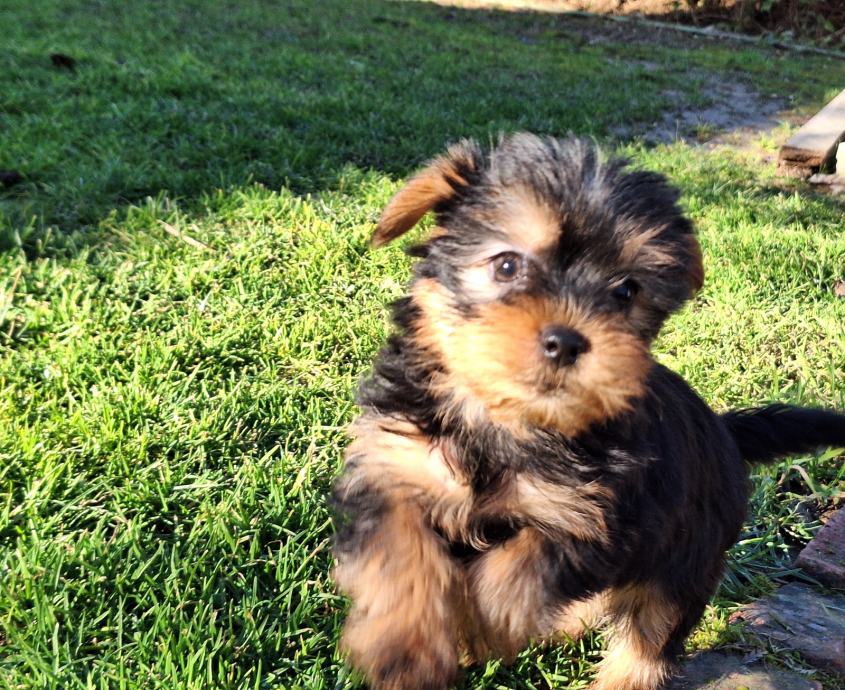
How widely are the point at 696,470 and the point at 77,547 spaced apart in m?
1.74

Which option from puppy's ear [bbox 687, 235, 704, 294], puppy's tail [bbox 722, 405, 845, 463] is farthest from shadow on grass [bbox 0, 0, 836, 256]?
puppy's tail [bbox 722, 405, 845, 463]

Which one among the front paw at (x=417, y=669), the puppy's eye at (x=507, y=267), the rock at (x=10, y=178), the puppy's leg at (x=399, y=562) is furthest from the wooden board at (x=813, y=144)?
the front paw at (x=417, y=669)

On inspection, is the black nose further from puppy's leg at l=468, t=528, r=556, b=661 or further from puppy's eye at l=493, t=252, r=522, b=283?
puppy's leg at l=468, t=528, r=556, b=661

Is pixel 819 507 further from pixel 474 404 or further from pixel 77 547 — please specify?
pixel 77 547

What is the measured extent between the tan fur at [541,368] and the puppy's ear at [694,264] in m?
0.43

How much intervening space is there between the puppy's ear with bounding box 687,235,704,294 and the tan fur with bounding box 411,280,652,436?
431mm

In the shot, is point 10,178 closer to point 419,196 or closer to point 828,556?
point 419,196

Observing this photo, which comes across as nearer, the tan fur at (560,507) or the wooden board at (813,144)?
the tan fur at (560,507)

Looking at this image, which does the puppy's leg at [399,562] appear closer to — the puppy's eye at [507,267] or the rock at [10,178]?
the puppy's eye at [507,267]

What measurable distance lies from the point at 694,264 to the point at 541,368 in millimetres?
764

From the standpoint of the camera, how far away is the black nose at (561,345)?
1753mm

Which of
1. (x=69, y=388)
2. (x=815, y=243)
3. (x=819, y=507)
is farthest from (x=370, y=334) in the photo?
(x=815, y=243)

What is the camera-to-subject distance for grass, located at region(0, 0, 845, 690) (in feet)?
7.39

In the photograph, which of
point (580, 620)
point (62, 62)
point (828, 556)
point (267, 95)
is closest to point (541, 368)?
point (580, 620)
